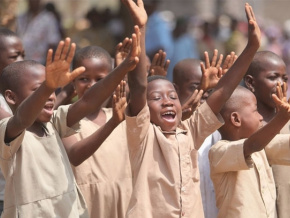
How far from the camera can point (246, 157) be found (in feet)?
17.0

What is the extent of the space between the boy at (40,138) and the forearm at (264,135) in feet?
3.12

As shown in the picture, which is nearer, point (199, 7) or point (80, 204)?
point (80, 204)

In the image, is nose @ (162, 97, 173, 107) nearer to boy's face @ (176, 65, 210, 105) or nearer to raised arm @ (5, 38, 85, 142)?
raised arm @ (5, 38, 85, 142)

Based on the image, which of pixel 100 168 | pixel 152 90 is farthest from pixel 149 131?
pixel 100 168

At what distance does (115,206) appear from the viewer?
545cm

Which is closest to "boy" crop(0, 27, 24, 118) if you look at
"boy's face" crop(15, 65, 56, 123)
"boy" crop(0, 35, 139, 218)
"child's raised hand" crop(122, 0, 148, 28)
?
"boy" crop(0, 35, 139, 218)

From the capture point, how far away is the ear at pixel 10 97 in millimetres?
4836

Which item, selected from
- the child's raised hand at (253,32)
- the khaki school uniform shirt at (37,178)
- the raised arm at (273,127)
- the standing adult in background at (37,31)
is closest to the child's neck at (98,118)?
the khaki school uniform shirt at (37,178)

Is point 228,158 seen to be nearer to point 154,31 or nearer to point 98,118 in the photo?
point 98,118

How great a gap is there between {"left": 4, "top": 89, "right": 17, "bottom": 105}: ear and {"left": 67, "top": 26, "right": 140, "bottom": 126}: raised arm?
0.34 m

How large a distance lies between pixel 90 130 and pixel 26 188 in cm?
103

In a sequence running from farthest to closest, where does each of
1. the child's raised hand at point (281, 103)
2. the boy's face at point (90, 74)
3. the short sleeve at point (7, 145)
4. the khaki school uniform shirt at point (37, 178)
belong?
the boy's face at point (90, 74), the child's raised hand at point (281, 103), the khaki school uniform shirt at point (37, 178), the short sleeve at point (7, 145)

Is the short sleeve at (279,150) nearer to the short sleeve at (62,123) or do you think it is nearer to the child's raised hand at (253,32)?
the child's raised hand at (253,32)

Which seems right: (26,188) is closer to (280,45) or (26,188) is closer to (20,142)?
(20,142)
